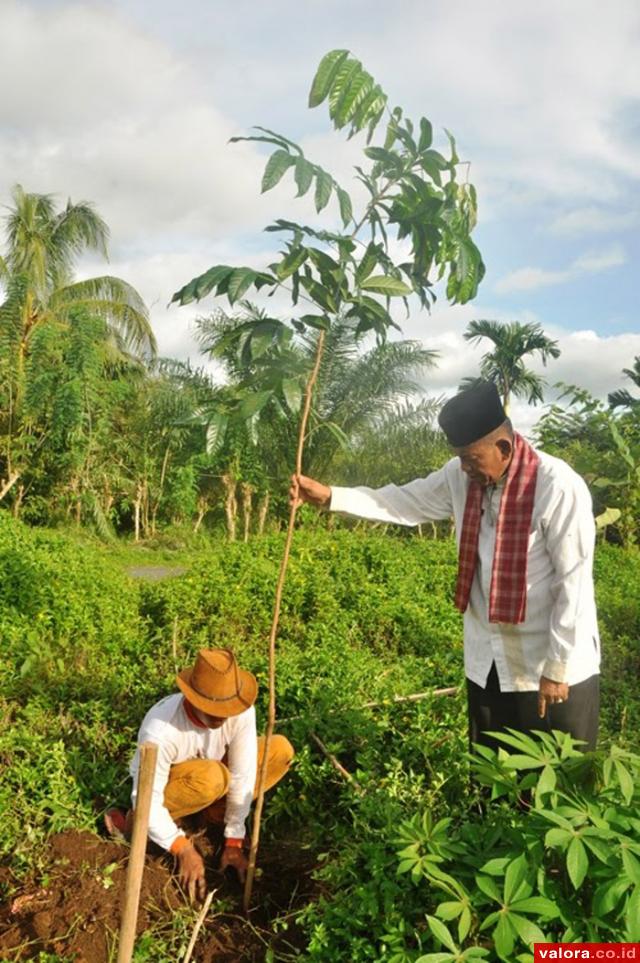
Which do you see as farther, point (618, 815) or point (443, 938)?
point (618, 815)

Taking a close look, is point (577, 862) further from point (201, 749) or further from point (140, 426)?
point (140, 426)

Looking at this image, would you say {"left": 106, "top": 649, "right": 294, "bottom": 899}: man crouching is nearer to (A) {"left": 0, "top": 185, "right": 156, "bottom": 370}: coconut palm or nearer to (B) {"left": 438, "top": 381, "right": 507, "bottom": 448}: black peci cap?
(B) {"left": 438, "top": 381, "right": 507, "bottom": 448}: black peci cap

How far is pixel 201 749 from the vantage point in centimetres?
342

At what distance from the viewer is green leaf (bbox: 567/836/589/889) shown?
182 centimetres

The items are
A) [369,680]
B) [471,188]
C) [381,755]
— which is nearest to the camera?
[471,188]

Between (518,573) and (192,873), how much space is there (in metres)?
1.64

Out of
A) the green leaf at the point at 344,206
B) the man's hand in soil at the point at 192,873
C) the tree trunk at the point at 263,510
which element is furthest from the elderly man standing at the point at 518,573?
the tree trunk at the point at 263,510

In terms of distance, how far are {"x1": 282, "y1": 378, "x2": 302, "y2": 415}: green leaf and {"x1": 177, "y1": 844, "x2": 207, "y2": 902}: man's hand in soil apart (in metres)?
1.79

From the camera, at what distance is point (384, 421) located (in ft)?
48.5

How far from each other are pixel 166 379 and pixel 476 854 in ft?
45.6

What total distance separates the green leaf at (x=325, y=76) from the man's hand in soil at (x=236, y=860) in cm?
267

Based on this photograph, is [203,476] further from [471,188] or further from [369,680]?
[471,188]

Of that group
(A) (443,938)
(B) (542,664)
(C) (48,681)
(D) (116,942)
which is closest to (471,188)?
(B) (542,664)

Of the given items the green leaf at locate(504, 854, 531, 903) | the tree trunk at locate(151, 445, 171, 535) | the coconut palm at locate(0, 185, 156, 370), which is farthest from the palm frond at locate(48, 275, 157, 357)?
the green leaf at locate(504, 854, 531, 903)
